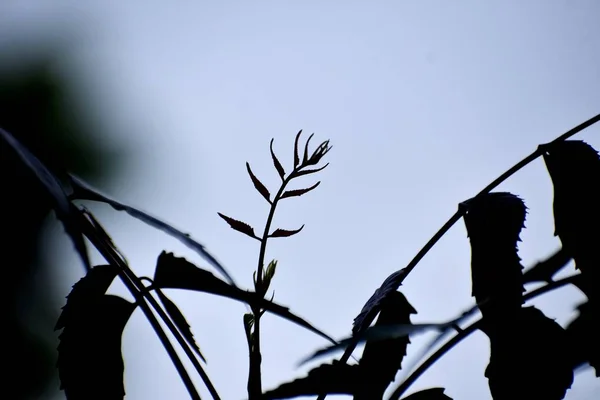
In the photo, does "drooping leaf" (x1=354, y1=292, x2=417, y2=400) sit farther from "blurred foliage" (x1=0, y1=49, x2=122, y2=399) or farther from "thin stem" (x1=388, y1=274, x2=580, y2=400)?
"blurred foliage" (x1=0, y1=49, x2=122, y2=399)

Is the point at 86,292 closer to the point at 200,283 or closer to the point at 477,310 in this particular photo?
the point at 200,283

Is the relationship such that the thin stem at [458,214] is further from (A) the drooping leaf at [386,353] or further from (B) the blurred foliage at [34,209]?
(B) the blurred foliage at [34,209]

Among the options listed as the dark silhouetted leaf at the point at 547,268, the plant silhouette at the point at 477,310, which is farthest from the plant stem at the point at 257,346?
the dark silhouetted leaf at the point at 547,268

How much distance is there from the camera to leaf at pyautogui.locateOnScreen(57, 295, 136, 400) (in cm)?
38

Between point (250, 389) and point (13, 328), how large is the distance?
1.17 metres

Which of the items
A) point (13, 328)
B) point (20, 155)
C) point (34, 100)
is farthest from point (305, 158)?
point (34, 100)

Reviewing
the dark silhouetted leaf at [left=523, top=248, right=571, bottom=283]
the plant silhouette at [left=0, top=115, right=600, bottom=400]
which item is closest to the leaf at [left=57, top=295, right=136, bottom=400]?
the plant silhouette at [left=0, top=115, right=600, bottom=400]

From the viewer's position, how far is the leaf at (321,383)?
1.02 feet

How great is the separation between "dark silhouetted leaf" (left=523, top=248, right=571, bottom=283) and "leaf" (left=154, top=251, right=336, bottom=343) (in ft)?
0.60

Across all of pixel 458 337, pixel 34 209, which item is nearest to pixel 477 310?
pixel 458 337

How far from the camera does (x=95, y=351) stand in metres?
0.39

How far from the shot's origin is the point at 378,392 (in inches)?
16.2

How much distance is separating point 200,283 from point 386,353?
8.4 inches

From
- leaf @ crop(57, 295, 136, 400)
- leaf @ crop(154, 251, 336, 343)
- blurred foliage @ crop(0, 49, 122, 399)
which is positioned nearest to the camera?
leaf @ crop(154, 251, 336, 343)
